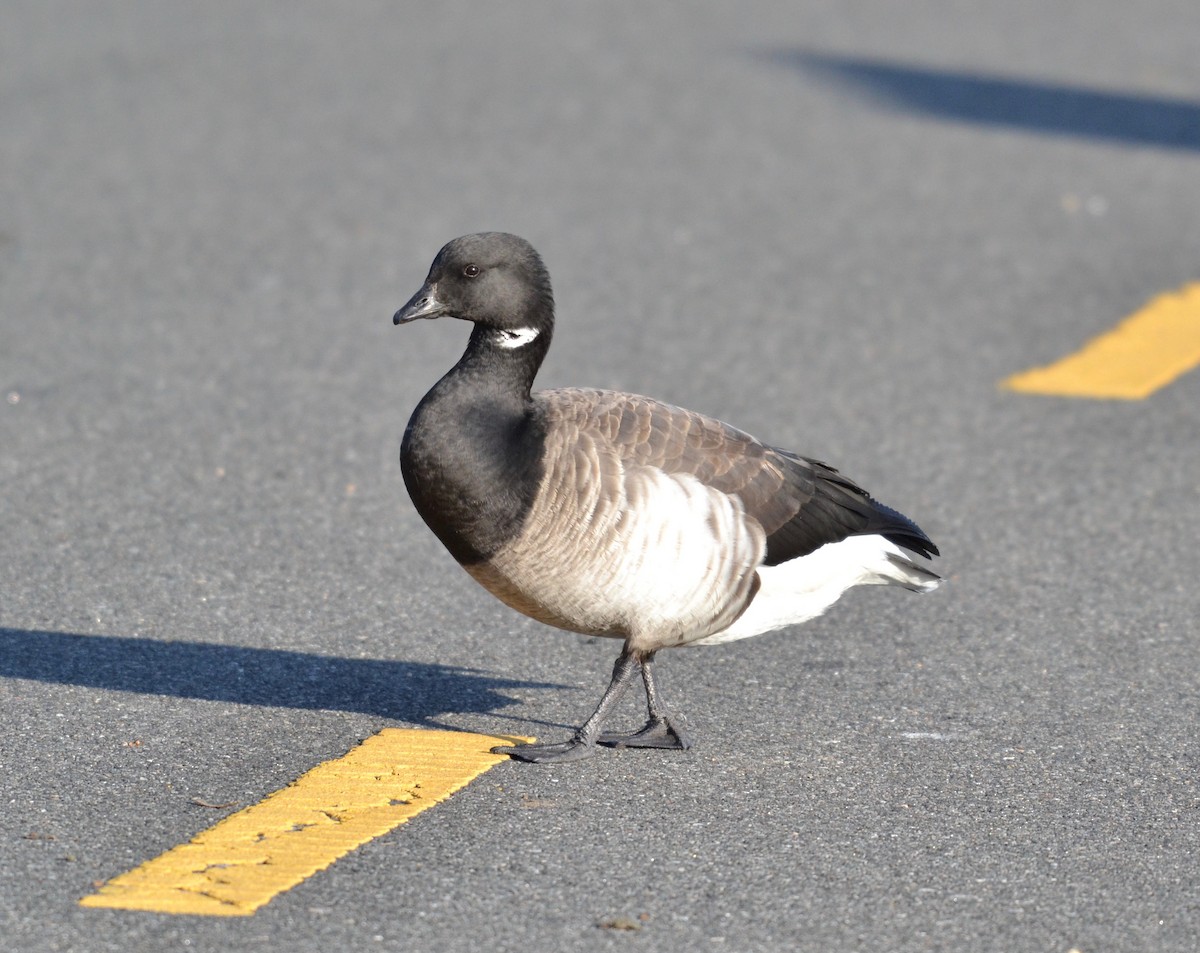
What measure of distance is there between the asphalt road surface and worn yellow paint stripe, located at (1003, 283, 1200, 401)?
133 millimetres

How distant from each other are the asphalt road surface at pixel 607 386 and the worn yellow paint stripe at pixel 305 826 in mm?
64

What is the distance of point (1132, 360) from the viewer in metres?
8.53

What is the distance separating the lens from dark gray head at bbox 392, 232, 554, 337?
15.9 feet

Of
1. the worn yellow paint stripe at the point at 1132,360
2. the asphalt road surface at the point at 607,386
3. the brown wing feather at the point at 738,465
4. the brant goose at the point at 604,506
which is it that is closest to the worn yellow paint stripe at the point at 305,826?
the asphalt road surface at the point at 607,386

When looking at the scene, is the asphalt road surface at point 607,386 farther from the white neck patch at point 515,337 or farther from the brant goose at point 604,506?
the white neck patch at point 515,337

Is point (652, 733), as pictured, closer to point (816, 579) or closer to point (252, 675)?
point (816, 579)

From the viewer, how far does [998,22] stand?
53.1 feet

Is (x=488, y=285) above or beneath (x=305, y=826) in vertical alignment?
above

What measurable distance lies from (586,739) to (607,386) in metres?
3.50

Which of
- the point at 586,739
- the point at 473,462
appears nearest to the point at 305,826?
the point at 586,739

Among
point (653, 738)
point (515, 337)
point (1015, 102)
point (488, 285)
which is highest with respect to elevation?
point (1015, 102)

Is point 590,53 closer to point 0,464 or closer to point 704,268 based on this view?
point 704,268

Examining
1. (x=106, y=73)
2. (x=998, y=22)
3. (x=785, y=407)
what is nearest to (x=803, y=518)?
(x=785, y=407)

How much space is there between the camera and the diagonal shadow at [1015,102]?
12.8 m
